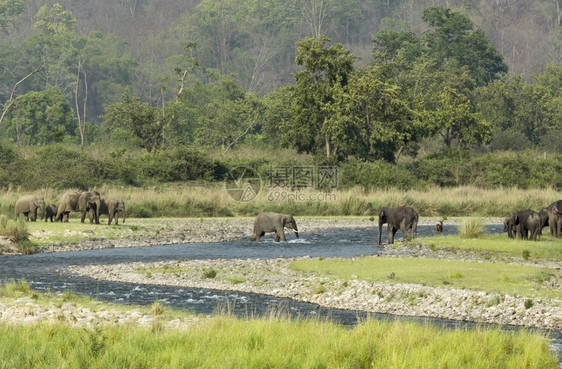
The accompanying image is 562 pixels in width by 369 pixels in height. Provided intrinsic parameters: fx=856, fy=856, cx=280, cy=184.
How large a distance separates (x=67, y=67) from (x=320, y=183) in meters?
61.9

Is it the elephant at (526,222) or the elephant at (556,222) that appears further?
the elephant at (556,222)

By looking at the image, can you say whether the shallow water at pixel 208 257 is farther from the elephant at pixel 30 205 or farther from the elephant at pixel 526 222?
the elephant at pixel 30 205

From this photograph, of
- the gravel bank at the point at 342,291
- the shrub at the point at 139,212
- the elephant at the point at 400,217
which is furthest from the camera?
the shrub at the point at 139,212

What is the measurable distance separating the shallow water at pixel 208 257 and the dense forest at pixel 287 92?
19.8 m

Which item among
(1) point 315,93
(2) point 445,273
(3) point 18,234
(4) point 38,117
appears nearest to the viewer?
(2) point 445,273

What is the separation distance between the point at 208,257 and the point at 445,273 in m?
10.00

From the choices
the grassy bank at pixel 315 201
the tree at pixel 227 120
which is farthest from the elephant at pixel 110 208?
the tree at pixel 227 120

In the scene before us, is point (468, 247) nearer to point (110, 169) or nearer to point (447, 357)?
point (447, 357)

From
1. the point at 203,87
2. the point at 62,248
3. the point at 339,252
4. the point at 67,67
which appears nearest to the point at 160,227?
the point at 62,248

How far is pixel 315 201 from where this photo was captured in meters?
48.4

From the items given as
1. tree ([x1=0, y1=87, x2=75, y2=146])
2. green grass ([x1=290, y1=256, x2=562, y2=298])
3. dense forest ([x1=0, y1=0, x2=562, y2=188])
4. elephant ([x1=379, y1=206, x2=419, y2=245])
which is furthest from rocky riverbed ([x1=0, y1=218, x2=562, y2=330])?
tree ([x1=0, y1=87, x2=75, y2=146])

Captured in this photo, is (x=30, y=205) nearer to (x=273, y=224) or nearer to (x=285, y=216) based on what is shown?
(x=273, y=224)

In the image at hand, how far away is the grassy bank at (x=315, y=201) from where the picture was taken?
4531 centimetres

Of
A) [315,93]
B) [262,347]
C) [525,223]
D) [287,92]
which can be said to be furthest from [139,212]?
[287,92]
